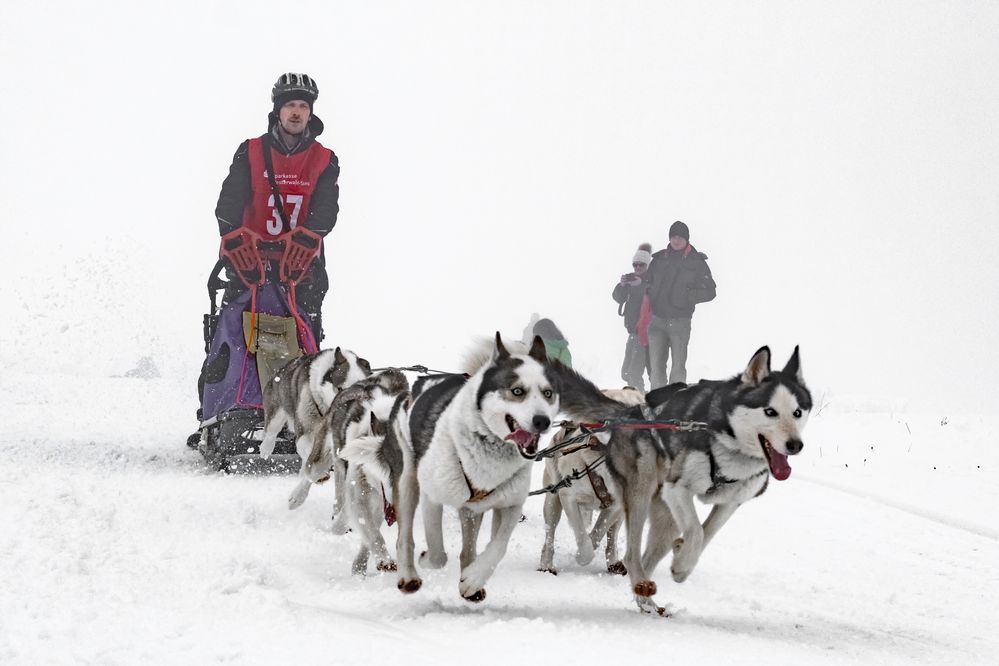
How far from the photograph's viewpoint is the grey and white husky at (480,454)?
3.85 m

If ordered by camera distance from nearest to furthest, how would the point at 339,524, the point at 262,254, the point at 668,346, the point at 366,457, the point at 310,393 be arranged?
the point at 366,457 → the point at 339,524 → the point at 310,393 → the point at 262,254 → the point at 668,346

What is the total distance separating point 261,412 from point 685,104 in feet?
459

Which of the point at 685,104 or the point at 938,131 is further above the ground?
the point at 685,104

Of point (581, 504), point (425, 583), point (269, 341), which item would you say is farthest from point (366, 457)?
point (269, 341)

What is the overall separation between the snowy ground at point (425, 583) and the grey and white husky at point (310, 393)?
1.05 feet

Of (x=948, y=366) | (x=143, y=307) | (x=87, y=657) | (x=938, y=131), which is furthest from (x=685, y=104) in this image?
(x=87, y=657)

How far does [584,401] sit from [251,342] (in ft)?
10.9

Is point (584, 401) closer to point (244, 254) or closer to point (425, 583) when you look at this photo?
point (425, 583)

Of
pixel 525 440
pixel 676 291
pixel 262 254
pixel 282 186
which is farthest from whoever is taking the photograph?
pixel 676 291

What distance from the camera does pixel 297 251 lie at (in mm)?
7215

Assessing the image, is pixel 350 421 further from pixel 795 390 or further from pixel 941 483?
pixel 941 483

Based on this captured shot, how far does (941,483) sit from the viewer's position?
7.92 meters

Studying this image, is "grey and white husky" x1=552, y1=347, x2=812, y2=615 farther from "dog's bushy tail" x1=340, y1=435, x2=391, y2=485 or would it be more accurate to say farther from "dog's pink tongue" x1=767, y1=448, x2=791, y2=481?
"dog's bushy tail" x1=340, y1=435, x2=391, y2=485

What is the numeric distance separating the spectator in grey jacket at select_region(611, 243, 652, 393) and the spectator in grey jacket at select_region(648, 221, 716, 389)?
3.41ft
